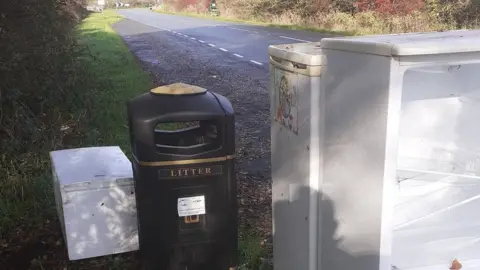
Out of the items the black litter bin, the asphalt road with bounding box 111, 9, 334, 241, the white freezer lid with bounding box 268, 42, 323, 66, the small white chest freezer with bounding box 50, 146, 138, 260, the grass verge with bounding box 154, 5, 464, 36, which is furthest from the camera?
the grass verge with bounding box 154, 5, 464, 36

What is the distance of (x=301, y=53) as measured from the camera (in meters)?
2.36

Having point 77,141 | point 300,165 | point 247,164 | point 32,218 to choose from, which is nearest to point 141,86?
point 77,141

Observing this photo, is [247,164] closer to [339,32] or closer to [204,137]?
[204,137]

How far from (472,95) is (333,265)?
39.7 inches

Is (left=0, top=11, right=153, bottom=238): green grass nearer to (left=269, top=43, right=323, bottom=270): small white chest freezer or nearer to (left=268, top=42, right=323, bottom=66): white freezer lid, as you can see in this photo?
(left=269, top=43, right=323, bottom=270): small white chest freezer

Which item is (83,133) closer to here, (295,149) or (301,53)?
(295,149)

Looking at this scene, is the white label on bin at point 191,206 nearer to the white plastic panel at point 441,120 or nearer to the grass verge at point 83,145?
the grass verge at point 83,145

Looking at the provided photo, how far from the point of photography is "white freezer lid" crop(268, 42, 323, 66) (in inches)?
88.6

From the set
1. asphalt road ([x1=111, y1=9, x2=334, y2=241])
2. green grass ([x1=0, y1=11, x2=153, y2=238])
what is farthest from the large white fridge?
green grass ([x1=0, y1=11, x2=153, y2=238])

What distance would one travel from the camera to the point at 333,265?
2.34m

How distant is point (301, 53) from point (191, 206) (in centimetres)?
110

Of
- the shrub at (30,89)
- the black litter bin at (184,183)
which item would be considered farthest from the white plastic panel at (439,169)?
the shrub at (30,89)

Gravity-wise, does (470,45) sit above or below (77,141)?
above

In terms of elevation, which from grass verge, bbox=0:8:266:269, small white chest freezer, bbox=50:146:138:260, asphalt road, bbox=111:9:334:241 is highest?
small white chest freezer, bbox=50:146:138:260
